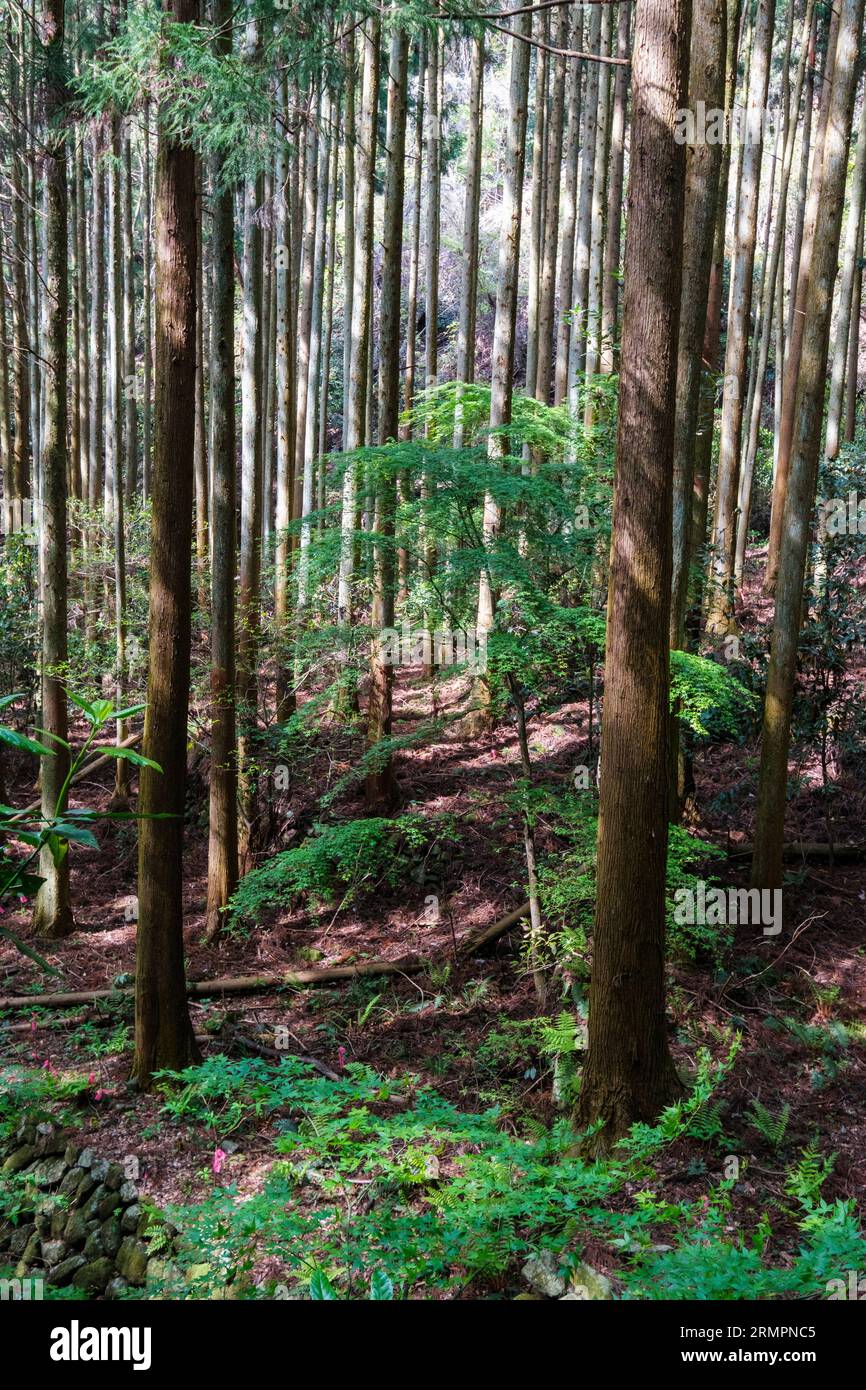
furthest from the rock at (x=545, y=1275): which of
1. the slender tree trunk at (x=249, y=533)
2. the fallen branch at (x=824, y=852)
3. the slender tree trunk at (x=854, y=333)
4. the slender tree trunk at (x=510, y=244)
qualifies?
the slender tree trunk at (x=854, y=333)

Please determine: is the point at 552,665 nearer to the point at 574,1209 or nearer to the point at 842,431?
the point at 574,1209

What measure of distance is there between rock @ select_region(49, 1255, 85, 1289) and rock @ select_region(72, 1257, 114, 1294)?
0.03 m

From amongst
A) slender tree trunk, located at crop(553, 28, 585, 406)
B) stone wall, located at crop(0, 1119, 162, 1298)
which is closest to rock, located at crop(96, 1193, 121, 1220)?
stone wall, located at crop(0, 1119, 162, 1298)

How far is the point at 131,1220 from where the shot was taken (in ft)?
16.4

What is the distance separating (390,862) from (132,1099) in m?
4.02

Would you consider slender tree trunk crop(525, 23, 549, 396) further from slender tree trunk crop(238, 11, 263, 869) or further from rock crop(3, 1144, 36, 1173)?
rock crop(3, 1144, 36, 1173)

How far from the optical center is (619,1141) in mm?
4355

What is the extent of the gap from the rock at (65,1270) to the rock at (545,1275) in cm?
249

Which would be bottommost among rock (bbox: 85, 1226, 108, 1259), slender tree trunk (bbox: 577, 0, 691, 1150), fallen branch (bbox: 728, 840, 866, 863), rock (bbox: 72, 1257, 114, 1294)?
rock (bbox: 85, 1226, 108, 1259)

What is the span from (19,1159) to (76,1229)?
0.79 meters

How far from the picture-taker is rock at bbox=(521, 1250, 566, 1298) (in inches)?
139

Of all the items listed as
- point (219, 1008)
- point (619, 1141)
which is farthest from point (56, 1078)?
point (619, 1141)

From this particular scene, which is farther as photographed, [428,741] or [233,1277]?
[428,741]

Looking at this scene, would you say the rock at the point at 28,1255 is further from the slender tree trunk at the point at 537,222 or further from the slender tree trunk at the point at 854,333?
the slender tree trunk at the point at 854,333
